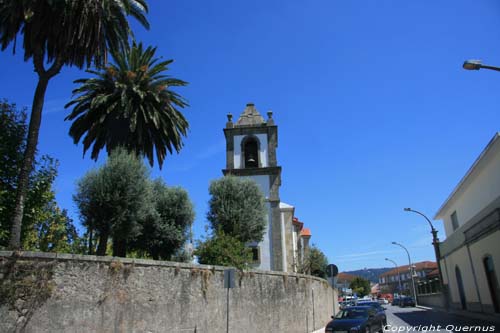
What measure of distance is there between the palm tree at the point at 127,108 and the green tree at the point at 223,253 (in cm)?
726

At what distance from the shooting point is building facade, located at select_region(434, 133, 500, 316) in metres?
21.7

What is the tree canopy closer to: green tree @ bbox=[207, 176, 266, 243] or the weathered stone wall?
the weathered stone wall

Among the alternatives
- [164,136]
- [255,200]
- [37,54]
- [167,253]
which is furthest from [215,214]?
[37,54]

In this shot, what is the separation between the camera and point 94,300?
973cm

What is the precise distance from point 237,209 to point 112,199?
10.5 metres

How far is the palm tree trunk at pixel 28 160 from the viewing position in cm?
1109

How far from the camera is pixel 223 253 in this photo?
56.0ft

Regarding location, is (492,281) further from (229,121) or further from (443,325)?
(229,121)

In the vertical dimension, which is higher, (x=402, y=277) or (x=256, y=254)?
(x=402, y=277)

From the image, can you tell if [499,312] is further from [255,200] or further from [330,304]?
[255,200]

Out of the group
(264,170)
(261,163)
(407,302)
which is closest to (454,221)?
(407,302)

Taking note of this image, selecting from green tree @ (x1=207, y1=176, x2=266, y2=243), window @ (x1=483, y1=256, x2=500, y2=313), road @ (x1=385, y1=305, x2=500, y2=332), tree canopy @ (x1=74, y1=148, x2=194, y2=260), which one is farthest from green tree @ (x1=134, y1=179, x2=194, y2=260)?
window @ (x1=483, y1=256, x2=500, y2=313)

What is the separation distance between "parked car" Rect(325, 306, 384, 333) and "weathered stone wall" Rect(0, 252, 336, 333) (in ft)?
9.79

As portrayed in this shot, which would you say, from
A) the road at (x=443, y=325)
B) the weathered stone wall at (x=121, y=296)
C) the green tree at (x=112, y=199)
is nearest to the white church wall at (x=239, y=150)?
the road at (x=443, y=325)
